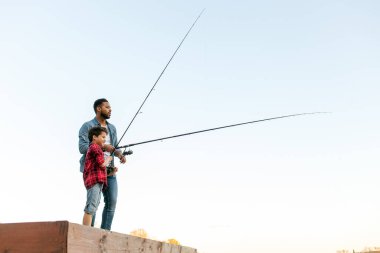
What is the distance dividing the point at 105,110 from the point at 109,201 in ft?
A: 3.84

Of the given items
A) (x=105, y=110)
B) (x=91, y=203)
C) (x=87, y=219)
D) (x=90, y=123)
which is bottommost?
(x=87, y=219)

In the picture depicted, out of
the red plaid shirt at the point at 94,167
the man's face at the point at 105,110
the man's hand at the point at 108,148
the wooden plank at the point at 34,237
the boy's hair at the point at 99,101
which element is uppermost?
the boy's hair at the point at 99,101

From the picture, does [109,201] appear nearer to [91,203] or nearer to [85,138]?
[91,203]

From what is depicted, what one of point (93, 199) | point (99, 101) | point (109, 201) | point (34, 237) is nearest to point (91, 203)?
point (93, 199)

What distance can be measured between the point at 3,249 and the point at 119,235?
2.81 ft

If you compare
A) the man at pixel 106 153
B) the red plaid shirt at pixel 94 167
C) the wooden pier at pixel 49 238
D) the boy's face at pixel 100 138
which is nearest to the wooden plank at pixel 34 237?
the wooden pier at pixel 49 238

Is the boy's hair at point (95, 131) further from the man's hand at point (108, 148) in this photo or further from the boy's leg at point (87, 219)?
the boy's leg at point (87, 219)

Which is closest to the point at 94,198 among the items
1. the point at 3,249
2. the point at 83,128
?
the point at 83,128

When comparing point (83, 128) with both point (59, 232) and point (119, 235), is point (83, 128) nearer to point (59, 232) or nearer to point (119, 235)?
point (119, 235)

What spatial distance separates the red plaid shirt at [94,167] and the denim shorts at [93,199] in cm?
7

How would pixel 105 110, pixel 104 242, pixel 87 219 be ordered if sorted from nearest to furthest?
pixel 104 242, pixel 87 219, pixel 105 110

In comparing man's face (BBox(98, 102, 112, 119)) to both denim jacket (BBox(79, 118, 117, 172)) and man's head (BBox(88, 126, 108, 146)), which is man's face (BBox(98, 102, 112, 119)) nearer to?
denim jacket (BBox(79, 118, 117, 172))

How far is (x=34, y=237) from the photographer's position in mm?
2369

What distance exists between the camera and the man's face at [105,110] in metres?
5.58
